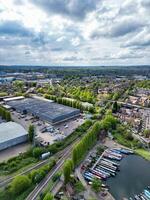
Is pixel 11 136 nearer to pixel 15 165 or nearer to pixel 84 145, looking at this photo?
pixel 15 165

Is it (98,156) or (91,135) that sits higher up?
(91,135)

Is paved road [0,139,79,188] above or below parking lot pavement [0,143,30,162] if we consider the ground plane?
above

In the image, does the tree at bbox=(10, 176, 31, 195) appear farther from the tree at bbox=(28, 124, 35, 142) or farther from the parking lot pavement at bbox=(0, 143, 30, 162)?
the tree at bbox=(28, 124, 35, 142)

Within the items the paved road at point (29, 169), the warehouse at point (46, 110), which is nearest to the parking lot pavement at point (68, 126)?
the warehouse at point (46, 110)

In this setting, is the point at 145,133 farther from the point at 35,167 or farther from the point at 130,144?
the point at 35,167

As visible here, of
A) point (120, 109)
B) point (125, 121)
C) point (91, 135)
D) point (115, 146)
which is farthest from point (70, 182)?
point (120, 109)

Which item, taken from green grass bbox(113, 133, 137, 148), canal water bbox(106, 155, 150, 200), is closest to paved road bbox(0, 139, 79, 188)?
canal water bbox(106, 155, 150, 200)
